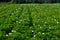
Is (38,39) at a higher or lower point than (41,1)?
higher

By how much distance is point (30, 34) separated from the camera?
42.8ft

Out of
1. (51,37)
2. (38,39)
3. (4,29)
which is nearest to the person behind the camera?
(38,39)

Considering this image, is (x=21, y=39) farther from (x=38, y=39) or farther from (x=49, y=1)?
(x=49, y=1)

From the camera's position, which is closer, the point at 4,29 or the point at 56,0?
the point at 4,29

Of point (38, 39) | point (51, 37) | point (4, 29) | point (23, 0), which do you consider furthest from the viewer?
point (23, 0)

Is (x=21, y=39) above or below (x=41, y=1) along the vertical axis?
above

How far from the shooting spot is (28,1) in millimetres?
92125

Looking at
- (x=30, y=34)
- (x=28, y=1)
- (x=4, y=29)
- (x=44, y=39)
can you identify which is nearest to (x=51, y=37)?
(x=44, y=39)

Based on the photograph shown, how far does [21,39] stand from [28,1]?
81.3 m

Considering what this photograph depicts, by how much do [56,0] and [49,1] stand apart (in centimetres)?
500

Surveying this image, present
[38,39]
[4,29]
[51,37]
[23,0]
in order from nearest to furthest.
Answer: [38,39]
[51,37]
[4,29]
[23,0]

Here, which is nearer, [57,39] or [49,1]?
[57,39]

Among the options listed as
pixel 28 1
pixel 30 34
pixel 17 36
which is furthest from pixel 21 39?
pixel 28 1

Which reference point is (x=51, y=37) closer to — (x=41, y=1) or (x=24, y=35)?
(x=24, y=35)
